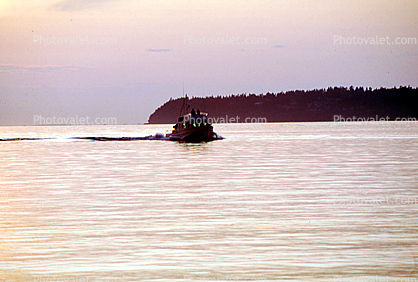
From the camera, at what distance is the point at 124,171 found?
39625 mm

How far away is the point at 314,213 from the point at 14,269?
10137mm

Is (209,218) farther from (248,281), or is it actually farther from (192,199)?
(248,281)

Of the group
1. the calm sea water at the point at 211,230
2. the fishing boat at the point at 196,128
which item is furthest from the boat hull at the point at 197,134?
the calm sea water at the point at 211,230

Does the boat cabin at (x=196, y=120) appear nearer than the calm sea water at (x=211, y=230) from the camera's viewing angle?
No

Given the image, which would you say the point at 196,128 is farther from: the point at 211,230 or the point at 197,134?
the point at 211,230

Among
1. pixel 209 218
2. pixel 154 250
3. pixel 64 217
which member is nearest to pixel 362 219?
pixel 209 218

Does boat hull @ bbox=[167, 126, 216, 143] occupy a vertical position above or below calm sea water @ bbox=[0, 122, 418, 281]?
above

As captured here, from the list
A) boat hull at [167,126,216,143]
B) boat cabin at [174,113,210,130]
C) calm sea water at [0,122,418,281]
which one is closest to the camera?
calm sea water at [0,122,418,281]

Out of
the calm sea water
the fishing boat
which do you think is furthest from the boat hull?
the calm sea water

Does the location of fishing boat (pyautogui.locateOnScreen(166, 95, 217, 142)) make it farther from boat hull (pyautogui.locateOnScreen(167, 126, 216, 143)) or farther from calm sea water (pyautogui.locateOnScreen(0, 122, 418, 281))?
calm sea water (pyautogui.locateOnScreen(0, 122, 418, 281))

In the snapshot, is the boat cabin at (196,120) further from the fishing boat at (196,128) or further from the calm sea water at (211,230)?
the calm sea water at (211,230)

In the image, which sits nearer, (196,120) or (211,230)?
(211,230)

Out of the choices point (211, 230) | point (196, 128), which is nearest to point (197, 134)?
point (196, 128)

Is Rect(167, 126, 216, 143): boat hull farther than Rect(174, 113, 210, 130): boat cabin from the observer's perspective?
No
